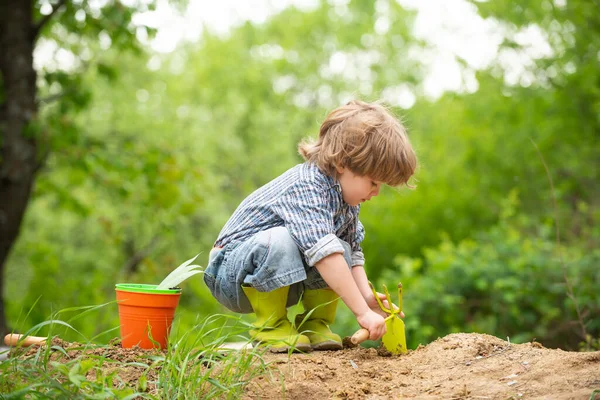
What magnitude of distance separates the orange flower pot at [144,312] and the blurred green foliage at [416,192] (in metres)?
0.10

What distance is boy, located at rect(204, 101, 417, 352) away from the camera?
94.0 inches

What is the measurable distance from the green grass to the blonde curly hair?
2.67ft

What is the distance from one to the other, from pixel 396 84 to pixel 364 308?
73.7 feet

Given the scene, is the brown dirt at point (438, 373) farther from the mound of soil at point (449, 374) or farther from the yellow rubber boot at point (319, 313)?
the yellow rubber boot at point (319, 313)

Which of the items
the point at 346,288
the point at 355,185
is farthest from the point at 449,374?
the point at 355,185

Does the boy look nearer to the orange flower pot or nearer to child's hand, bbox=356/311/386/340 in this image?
child's hand, bbox=356/311/386/340

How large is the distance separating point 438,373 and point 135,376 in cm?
100

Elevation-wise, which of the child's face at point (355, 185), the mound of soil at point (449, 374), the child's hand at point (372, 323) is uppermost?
the child's face at point (355, 185)

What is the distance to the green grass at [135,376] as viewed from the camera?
1743mm

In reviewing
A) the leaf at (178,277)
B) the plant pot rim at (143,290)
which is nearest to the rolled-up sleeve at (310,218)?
the leaf at (178,277)

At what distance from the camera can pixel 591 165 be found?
7.47m

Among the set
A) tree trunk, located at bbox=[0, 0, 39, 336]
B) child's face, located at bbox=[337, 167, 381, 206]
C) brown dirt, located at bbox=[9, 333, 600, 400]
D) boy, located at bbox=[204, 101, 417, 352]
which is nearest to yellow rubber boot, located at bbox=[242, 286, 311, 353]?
boy, located at bbox=[204, 101, 417, 352]

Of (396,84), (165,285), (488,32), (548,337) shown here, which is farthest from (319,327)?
(396,84)

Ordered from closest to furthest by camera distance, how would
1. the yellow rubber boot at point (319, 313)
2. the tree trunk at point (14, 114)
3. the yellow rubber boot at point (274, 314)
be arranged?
the yellow rubber boot at point (274, 314) < the yellow rubber boot at point (319, 313) < the tree trunk at point (14, 114)
